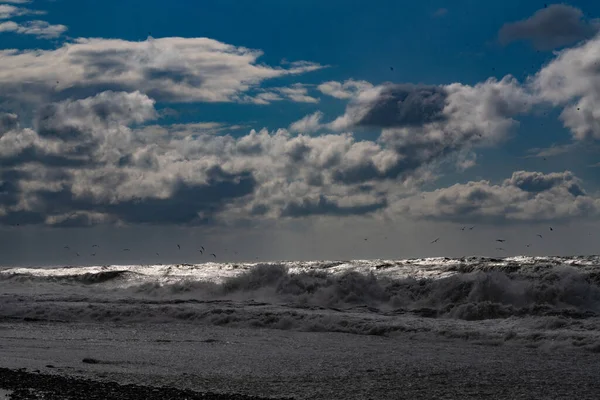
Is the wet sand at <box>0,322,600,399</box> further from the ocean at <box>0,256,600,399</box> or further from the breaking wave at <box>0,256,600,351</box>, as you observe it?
the breaking wave at <box>0,256,600,351</box>

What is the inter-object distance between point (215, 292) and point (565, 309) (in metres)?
18.1

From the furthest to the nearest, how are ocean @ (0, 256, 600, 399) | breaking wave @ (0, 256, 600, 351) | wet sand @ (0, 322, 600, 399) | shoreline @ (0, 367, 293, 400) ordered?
breaking wave @ (0, 256, 600, 351) < ocean @ (0, 256, 600, 399) < wet sand @ (0, 322, 600, 399) < shoreline @ (0, 367, 293, 400)

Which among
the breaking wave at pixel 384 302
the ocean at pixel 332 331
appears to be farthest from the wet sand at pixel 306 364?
the breaking wave at pixel 384 302

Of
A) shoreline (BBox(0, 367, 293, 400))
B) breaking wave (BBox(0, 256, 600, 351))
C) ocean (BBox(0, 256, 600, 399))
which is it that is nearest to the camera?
shoreline (BBox(0, 367, 293, 400))

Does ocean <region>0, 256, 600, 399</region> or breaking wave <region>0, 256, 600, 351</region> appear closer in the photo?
ocean <region>0, 256, 600, 399</region>

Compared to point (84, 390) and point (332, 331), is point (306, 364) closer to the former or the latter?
point (84, 390)

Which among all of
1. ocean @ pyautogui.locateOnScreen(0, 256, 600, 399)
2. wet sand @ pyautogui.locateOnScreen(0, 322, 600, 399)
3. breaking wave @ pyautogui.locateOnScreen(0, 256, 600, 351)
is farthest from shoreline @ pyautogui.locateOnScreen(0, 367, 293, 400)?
breaking wave @ pyautogui.locateOnScreen(0, 256, 600, 351)

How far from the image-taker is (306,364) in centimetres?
1405

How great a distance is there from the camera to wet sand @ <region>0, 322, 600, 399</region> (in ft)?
37.1

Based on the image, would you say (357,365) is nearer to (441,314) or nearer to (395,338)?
(395,338)

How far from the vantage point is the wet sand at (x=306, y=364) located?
37.1 ft

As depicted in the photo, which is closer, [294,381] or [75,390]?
[75,390]

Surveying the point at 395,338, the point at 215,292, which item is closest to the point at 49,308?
the point at 215,292

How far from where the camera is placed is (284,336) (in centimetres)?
1906
